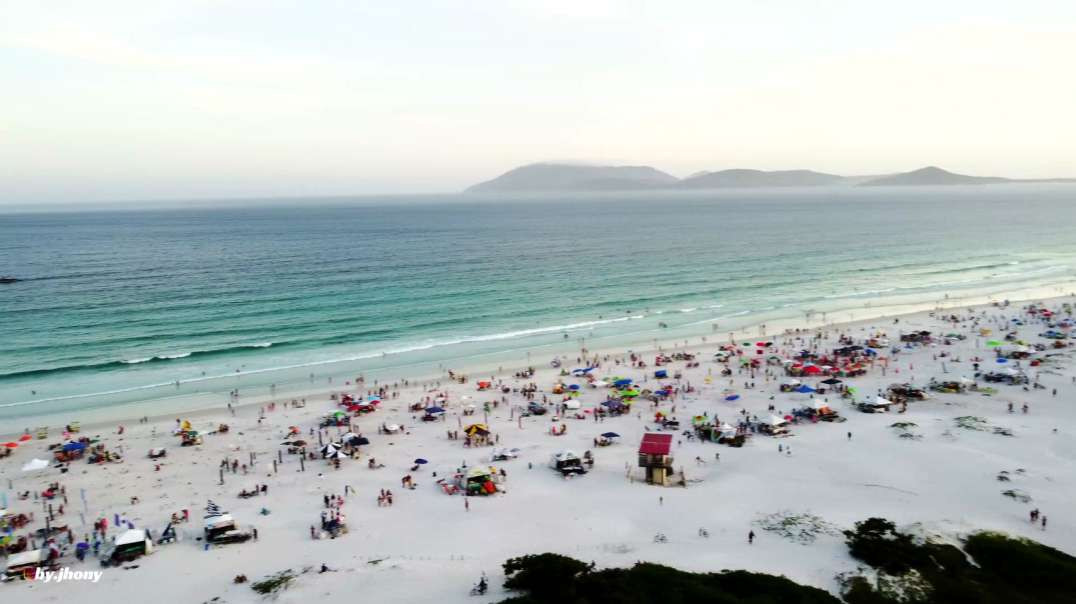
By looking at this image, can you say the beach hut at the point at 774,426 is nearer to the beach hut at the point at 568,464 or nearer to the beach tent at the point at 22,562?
the beach hut at the point at 568,464

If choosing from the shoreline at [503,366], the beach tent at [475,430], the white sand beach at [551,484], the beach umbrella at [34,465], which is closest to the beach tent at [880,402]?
the white sand beach at [551,484]

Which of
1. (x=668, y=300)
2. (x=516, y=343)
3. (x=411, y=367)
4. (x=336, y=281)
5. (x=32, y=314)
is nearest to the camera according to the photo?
(x=411, y=367)

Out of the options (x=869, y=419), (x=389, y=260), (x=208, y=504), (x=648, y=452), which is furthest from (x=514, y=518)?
(x=389, y=260)

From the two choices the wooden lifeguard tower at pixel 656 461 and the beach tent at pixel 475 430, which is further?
the beach tent at pixel 475 430

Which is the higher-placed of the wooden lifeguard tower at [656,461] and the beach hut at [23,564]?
the wooden lifeguard tower at [656,461]

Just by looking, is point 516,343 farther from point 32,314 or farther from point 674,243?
point 674,243
